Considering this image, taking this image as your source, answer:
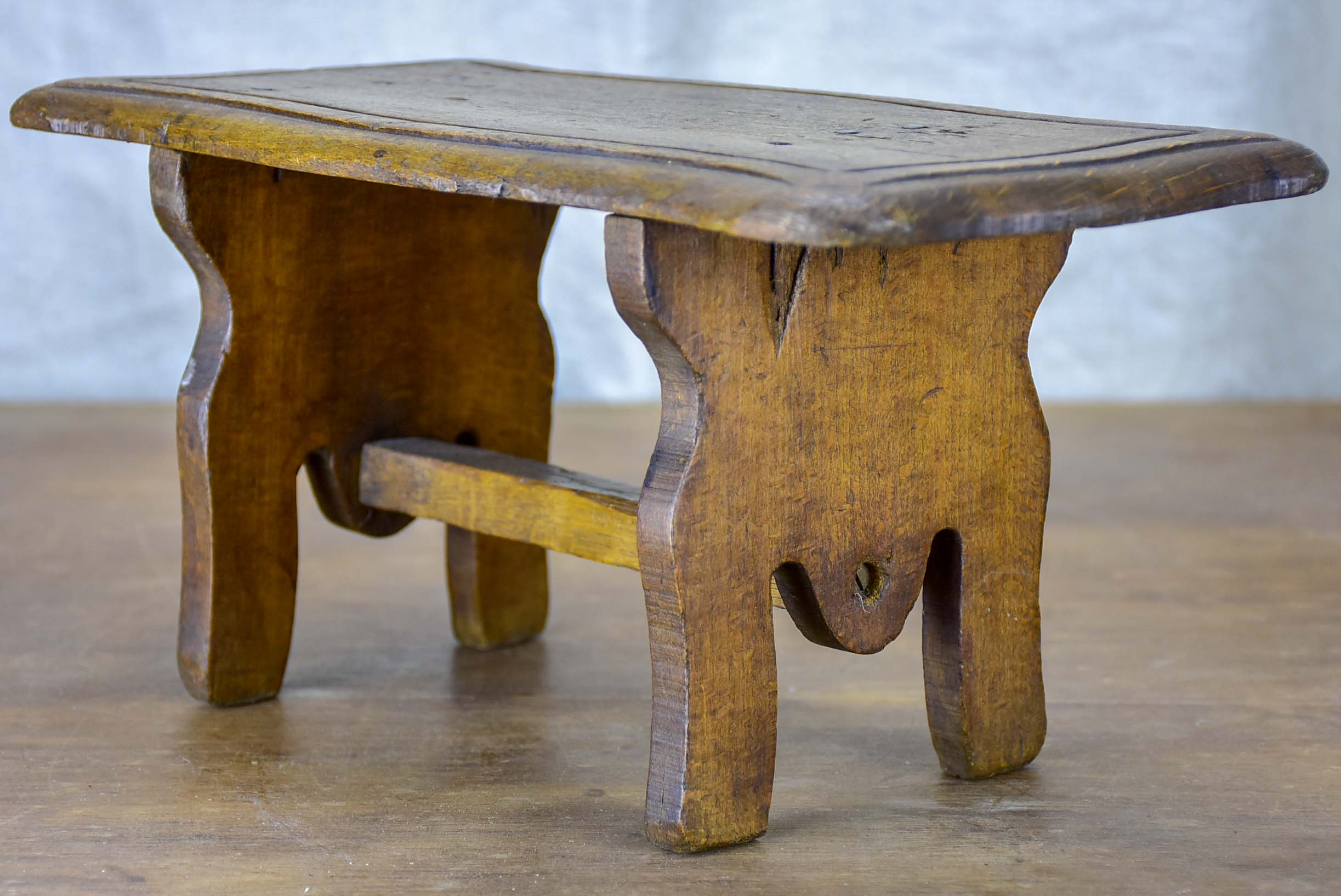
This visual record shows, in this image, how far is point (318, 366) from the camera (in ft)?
6.54

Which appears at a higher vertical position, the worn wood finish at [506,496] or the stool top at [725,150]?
the stool top at [725,150]

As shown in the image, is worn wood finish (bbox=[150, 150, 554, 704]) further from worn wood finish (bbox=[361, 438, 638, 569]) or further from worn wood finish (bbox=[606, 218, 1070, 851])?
worn wood finish (bbox=[606, 218, 1070, 851])

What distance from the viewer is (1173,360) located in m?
3.89

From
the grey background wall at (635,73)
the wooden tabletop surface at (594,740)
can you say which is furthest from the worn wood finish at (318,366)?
the grey background wall at (635,73)

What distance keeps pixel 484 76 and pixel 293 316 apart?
39 centimetres

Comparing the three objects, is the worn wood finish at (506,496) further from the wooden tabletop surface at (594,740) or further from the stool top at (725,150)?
the stool top at (725,150)

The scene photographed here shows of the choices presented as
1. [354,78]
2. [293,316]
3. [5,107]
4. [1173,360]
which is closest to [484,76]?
[354,78]

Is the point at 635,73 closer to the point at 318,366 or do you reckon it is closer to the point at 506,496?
the point at 318,366

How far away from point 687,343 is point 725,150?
6.2 inches

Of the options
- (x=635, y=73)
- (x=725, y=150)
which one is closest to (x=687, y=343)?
(x=725, y=150)

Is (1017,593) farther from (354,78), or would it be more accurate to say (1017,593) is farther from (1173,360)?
(1173,360)

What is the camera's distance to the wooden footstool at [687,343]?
144 centimetres

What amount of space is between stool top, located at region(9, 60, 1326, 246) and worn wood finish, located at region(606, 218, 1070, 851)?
92 mm

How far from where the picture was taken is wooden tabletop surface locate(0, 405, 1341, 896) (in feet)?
5.16
